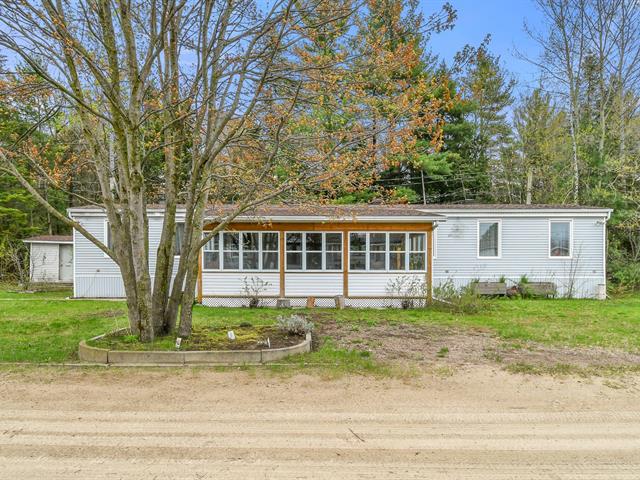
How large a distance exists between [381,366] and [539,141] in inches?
800

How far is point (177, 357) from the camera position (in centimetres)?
601

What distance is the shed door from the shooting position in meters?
17.7

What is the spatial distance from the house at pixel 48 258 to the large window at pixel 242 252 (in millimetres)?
8741

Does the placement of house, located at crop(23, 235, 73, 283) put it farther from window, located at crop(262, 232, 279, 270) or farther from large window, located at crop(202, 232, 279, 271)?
window, located at crop(262, 232, 279, 270)

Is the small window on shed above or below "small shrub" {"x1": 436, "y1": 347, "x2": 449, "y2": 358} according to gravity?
above

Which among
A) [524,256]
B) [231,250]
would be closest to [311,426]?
[231,250]

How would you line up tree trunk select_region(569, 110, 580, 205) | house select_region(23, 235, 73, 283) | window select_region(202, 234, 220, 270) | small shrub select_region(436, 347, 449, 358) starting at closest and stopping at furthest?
small shrub select_region(436, 347, 449, 358) → window select_region(202, 234, 220, 270) → house select_region(23, 235, 73, 283) → tree trunk select_region(569, 110, 580, 205)

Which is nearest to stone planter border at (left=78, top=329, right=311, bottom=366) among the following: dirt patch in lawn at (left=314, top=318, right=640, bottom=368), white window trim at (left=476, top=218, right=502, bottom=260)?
dirt patch in lawn at (left=314, top=318, right=640, bottom=368)

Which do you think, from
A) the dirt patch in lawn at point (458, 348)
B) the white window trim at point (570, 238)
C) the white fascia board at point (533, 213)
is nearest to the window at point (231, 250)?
the dirt patch in lawn at point (458, 348)

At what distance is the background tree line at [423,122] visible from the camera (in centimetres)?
644

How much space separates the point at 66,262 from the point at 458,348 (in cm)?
1716

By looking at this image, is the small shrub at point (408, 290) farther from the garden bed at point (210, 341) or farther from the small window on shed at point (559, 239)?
the small window on shed at point (559, 239)

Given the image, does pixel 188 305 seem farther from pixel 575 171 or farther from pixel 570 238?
pixel 575 171

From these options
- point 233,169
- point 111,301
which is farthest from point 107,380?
point 111,301
